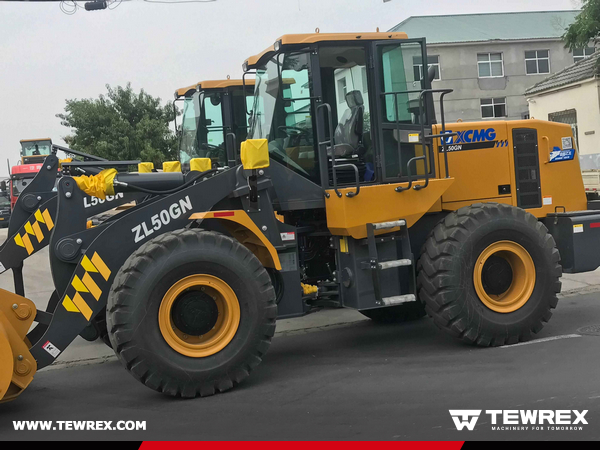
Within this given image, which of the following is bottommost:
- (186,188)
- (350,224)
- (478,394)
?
(478,394)

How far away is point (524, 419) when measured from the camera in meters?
4.59

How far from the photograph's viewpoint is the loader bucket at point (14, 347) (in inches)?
191

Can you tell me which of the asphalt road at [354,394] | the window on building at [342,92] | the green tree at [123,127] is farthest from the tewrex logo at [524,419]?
the green tree at [123,127]

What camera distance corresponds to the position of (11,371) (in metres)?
4.86

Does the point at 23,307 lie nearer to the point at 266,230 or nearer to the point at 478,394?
the point at 266,230

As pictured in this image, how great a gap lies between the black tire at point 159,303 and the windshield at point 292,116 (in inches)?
49.2

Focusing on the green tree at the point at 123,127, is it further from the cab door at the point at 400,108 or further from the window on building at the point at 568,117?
the cab door at the point at 400,108

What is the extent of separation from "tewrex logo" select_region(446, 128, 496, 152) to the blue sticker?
3.01ft

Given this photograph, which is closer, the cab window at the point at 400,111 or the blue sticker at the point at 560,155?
the cab window at the point at 400,111

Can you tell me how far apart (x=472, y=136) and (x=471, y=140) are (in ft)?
0.14

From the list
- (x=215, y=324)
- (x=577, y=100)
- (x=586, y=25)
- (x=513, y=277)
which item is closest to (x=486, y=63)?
(x=577, y=100)

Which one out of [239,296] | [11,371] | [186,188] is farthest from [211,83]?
[11,371]

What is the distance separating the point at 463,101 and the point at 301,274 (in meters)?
33.8

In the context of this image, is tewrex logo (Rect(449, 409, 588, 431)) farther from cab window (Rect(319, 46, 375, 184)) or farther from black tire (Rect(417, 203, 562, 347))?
cab window (Rect(319, 46, 375, 184))
